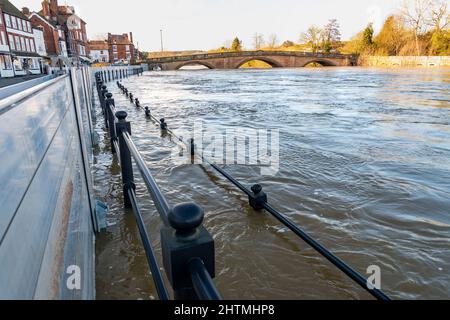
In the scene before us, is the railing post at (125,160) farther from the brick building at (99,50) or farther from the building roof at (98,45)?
the building roof at (98,45)

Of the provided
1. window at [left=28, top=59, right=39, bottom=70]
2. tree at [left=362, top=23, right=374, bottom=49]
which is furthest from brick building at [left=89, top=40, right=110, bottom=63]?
tree at [left=362, top=23, right=374, bottom=49]

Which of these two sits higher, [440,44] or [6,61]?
[440,44]

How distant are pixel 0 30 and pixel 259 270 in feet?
141

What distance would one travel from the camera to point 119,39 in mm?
93688

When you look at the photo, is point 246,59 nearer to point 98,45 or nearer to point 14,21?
point 14,21

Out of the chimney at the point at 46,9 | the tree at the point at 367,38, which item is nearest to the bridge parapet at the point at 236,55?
the tree at the point at 367,38

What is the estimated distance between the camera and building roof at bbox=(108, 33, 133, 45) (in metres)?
91.1

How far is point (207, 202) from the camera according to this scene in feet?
14.3

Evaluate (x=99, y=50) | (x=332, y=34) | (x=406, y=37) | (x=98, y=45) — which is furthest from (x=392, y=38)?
(x=98, y=45)

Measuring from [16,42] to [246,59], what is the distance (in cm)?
4274

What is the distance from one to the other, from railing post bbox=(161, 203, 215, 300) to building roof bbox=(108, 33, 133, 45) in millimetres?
100977

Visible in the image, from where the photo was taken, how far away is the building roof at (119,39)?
299 ft
